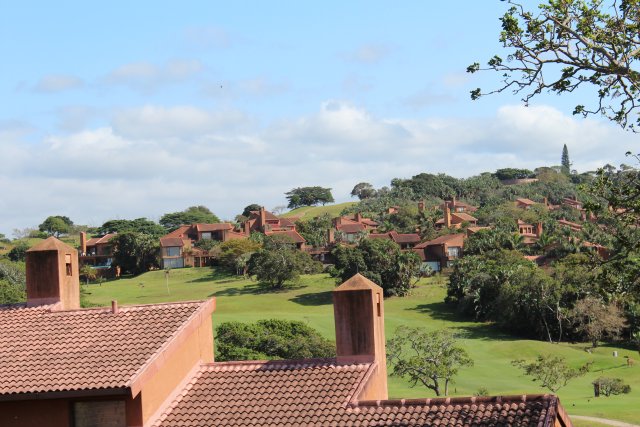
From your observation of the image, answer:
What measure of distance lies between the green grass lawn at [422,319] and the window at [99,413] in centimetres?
2433

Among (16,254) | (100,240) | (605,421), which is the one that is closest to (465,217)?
(100,240)

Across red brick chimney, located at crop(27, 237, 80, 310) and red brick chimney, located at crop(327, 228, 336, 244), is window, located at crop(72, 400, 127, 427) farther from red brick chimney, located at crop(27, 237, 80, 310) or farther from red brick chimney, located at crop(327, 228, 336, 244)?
red brick chimney, located at crop(327, 228, 336, 244)

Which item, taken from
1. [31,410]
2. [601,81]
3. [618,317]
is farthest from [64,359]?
[618,317]

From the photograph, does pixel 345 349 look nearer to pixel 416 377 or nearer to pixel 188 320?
pixel 188 320

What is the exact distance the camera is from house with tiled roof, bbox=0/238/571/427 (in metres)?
16.6

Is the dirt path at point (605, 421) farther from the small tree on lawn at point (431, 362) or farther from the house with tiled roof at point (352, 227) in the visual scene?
the house with tiled roof at point (352, 227)

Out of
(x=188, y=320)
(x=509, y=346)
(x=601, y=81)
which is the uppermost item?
(x=601, y=81)

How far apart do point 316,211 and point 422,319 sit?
4133 inches

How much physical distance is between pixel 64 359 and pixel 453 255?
96.6 metres

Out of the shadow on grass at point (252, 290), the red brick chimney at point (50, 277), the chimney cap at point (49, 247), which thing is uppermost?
the chimney cap at point (49, 247)

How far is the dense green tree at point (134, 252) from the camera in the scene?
125750mm

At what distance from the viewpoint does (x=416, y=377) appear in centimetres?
5353

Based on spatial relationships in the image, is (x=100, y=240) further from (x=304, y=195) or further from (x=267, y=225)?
(x=304, y=195)

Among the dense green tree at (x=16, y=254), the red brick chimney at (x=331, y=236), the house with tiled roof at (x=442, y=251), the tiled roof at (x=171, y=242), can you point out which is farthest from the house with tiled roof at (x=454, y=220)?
the dense green tree at (x=16, y=254)
